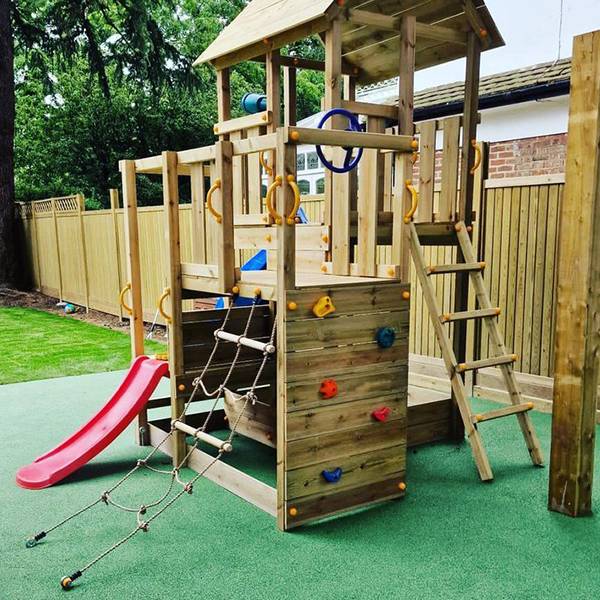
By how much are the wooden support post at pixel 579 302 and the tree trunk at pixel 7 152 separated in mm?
12454

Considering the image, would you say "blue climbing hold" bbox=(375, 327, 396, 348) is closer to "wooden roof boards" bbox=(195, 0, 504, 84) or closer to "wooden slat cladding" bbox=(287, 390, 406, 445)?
"wooden slat cladding" bbox=(287, 390, 406, 445)

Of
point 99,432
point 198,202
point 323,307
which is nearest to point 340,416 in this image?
point 323,307

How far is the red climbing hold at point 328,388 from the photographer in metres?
3.50

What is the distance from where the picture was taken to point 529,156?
321 inches

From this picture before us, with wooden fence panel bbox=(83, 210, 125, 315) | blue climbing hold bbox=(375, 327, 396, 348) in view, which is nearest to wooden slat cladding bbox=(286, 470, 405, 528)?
blue climbing hold bbox=(375, 327, 396, 348)

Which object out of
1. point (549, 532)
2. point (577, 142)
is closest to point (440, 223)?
point (577, 142)

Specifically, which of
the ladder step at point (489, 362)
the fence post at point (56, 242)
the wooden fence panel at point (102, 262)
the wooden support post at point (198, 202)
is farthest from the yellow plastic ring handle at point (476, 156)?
the fence post at point (56, 242)

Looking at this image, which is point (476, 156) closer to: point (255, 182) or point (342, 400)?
point (255, 182)

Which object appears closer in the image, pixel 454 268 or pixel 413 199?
pixel 413 199

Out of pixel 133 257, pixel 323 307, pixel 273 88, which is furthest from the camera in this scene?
pixel 273 88

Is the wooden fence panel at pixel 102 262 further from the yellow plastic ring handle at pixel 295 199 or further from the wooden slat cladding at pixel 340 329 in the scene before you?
the yellow plastic ring handle at pixel 295 199

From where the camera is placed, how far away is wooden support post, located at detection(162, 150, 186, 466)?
13.8ft

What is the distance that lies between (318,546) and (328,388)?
2.65 feet

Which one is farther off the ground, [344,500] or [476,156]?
[476,156]
